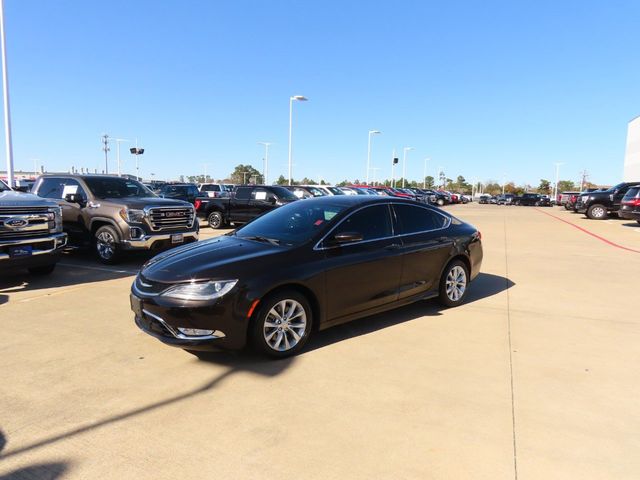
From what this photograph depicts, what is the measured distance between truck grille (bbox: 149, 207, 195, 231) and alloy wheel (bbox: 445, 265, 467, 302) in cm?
575

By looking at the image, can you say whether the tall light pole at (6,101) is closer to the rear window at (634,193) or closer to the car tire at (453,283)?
the car tire at (453,283)

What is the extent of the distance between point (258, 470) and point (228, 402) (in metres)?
0.86

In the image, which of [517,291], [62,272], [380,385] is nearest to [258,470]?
[380,385]

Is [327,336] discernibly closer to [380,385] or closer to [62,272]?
[380,385]

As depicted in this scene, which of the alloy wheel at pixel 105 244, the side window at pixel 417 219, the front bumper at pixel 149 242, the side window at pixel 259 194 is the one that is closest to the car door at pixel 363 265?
the side window at pixel 417 219

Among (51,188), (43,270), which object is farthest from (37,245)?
(51,188)

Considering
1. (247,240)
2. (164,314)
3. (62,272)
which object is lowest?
(62,272)

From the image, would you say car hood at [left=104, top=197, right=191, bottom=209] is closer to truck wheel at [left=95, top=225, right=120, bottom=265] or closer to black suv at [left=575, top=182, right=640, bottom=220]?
truck wheel at [left=95, top=225, right=120, bottom=265]

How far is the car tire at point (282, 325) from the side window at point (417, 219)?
1.79 meters

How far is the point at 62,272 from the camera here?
8.26m

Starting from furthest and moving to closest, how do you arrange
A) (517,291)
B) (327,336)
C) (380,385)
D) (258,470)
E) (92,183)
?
1. (92,183)
2. (517,291)
3. (327,336)
4. (380,385)
5. (258,470)

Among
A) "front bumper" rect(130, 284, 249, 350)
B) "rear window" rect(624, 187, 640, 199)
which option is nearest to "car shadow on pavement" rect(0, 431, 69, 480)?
"front bumper" rect(130, 284, 249, 350)

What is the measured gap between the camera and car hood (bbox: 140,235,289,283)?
404 cm

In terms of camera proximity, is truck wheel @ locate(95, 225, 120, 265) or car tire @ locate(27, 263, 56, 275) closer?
car tire @ locate(27, 263, 56, 275)
